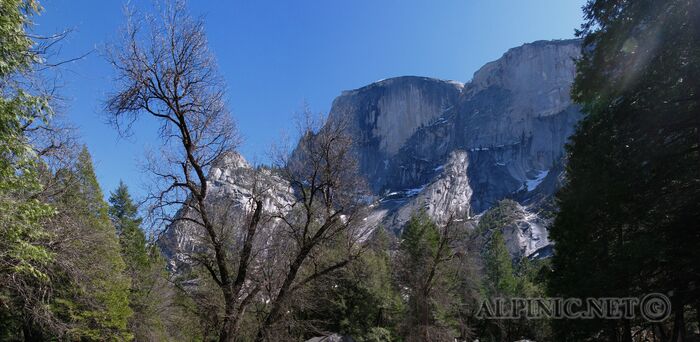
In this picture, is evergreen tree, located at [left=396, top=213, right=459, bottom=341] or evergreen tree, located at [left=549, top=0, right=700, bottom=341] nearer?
evergreen tree, located at [left=549, top=0, right=700, bottom=341]

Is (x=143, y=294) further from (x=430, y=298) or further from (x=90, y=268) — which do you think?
(x=430, y=298)

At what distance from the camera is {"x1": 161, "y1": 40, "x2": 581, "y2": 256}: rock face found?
127938 millimetres

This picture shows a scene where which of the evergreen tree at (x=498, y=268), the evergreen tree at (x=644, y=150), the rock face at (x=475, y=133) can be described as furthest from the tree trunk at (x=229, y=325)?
the rock face at (x=475, y=133)

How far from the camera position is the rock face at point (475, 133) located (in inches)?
5037

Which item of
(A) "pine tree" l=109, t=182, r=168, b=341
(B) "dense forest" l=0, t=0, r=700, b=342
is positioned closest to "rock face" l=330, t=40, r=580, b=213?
(A) "pine tree" l=109, t=182, r=168, b=341

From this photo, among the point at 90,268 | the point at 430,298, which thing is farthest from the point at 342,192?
the point at 430,298

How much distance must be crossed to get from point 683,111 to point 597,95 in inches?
81.3

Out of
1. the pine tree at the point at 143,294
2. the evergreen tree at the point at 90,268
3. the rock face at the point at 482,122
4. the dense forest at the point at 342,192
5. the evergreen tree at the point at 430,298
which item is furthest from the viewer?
the rock face at the point at 482,122

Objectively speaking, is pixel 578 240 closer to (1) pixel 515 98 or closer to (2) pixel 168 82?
(2) pixel 168 82

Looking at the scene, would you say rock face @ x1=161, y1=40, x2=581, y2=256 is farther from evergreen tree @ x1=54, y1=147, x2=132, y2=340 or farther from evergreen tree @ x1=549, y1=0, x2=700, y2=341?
evergreen tree @ x1=549, y1=0, x2=700, y2=341

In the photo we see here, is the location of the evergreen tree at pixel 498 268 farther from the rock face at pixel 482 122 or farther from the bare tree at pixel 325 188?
the rock face at pixel 482 122

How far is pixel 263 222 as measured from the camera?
8406 mm

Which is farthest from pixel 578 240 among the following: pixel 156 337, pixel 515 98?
pixel 515 98

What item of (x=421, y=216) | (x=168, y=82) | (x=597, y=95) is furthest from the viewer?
(x=421, y=216)
